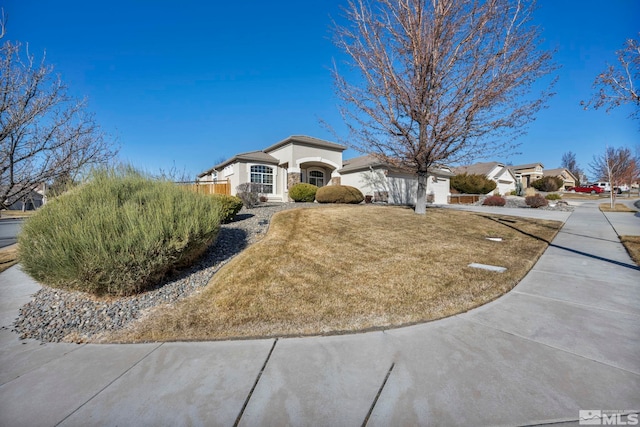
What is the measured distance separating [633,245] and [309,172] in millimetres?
17292

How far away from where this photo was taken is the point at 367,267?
200 inches

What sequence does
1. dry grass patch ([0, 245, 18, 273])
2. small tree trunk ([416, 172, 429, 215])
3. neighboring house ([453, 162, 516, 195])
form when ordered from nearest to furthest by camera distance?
dry grass patch ([0, 245, 18, 273]) → small tree trunk ([416, 172, 429, 215]) → neighboring house ([453, 162, 516, 195])

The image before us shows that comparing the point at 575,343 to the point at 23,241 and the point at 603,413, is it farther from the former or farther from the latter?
the point at 23,241

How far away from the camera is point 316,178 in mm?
21109

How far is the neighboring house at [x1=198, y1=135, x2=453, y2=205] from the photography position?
1845 centimetres

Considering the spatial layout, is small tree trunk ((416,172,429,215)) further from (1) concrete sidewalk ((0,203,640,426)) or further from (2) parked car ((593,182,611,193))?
(2) parked car ((593,182,611,193))

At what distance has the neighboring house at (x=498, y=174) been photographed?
3394 cm

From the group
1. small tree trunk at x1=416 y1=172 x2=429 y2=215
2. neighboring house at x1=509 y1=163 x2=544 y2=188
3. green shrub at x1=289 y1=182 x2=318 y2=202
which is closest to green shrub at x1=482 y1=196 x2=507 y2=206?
small tree trunk at x1=416 y1=172 x2=429 y2=215

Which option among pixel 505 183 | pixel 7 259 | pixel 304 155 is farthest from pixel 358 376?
pixel 505 183

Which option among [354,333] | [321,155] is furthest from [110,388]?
[321,155]

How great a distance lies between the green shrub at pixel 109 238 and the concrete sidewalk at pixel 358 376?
1.01 m

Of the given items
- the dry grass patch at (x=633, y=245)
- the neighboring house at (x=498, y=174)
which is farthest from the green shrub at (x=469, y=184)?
the dry grass patch at (x=633, y=245)

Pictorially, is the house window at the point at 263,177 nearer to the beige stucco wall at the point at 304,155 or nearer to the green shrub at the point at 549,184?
the beige stucco wall at the point at 304,155

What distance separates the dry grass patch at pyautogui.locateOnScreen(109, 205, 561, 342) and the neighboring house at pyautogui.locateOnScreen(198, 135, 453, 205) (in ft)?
36.8
